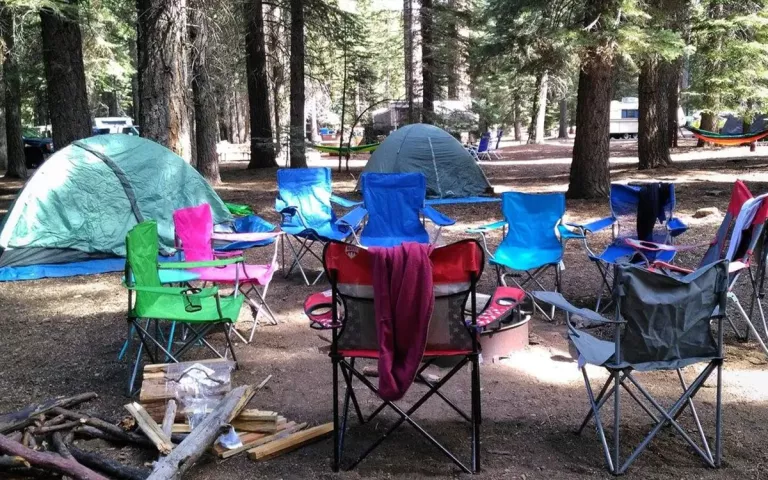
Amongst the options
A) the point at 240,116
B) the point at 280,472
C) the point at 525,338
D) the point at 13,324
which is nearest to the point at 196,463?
the point at 280,472

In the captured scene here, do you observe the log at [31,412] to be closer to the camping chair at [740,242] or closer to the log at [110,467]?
the log at [110,467]

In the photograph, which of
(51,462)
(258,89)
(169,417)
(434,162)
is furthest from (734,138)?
(51,462)

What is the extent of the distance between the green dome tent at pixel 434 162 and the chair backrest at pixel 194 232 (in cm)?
584

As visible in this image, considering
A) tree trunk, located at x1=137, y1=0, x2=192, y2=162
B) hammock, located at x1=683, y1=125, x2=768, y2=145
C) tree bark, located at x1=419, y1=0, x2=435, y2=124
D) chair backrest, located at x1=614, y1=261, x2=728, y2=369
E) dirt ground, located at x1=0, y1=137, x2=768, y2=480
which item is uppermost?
tree bark, located at x1=419, y1=0, x2=435, y2=124

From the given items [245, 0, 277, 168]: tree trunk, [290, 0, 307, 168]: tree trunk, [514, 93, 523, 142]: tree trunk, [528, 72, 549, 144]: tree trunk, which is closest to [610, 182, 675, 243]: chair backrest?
[290, 0, 307, 168]: tree trunk

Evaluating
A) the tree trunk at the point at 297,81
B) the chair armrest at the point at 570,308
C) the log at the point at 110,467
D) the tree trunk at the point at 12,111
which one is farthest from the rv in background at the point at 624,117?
the log at the point at 110,467

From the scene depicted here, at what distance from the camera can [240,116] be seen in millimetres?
34500

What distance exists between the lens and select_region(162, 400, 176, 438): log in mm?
2864

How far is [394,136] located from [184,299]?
7.32m

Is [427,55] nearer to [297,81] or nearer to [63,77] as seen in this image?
[297,81]

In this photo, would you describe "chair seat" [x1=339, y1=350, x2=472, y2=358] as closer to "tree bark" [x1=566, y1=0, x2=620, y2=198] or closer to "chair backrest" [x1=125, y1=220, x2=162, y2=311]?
"chair backrest" [x1=125, y1=220, x2=162, y2=311]

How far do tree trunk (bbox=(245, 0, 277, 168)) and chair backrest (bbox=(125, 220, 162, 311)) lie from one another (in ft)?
35.5

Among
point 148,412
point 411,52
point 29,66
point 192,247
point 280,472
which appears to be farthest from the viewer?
point 411,52

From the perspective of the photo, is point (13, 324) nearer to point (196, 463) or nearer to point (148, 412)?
point (148, 412)
